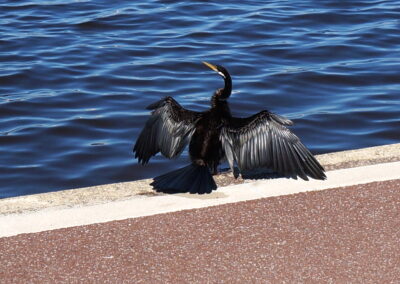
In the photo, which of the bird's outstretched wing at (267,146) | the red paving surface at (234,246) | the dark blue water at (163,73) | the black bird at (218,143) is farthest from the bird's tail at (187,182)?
the dark blue water at (163,73)

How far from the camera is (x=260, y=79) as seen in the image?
1166 cm

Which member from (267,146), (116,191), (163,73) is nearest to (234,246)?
(116,191)

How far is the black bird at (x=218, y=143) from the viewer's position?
21.5 feet

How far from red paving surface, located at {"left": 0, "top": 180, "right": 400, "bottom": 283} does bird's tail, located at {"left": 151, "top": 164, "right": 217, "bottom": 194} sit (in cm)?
36

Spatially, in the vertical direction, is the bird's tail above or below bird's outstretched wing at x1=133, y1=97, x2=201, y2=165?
below

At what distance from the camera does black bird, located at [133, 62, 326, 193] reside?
21.5ft

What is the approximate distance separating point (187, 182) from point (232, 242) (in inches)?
41.0

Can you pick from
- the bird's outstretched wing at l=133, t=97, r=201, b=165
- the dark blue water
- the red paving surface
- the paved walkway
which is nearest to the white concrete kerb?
the paved walkway

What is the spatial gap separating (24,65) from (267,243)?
7106mm

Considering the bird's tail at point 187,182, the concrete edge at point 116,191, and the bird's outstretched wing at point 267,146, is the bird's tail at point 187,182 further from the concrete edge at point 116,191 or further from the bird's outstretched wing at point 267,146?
the bird's outstretched wing at point 267,146

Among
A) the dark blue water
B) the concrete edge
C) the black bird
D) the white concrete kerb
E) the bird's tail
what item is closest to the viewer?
the white concrete kerb

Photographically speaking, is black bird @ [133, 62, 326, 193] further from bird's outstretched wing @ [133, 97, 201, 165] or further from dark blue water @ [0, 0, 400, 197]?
dark blue water @ [0, 0, 400, 197]

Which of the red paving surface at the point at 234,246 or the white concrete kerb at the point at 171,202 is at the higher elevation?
the red paving surface at the point at 234,246

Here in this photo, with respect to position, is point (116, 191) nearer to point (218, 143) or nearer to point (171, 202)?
point (171, 202)
